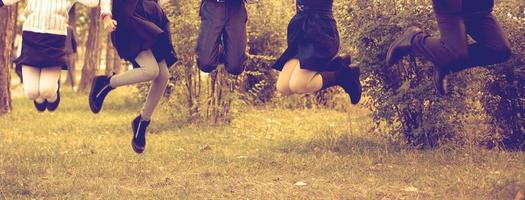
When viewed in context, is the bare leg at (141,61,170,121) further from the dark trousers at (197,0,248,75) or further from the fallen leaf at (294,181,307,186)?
the fallen leaf at (294,181,307,186)

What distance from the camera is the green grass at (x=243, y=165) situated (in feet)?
30.7

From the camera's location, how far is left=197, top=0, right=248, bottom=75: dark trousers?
8.21 m

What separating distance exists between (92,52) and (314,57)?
15.2 meters

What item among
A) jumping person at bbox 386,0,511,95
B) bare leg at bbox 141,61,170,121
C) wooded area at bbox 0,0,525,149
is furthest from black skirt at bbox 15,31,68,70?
wooded area at bbox 0,0,525,149

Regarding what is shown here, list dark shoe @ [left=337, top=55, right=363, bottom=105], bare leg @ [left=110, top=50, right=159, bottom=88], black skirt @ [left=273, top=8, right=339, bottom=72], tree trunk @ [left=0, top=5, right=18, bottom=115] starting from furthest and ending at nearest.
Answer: tree trunk @ [left=0, top=5, right=18, bottom=115] → dark shoe @ [left=337, top=55, right=363, bottom=105] → bare leg @ [left=110, top=50, right=159, bottom=88] → black skirt @ [left=273, top=8, right=339, bottom=72]

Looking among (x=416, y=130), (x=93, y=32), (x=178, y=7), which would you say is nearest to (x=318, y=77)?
(x=416, y=130)

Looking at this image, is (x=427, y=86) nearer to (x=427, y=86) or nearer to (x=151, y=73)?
(x=427, y=86)

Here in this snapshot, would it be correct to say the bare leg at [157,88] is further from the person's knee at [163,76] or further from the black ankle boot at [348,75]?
the black ankle boot at [348,75]

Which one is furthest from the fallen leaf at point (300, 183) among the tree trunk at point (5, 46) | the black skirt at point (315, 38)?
the tree trunk at point (5, 46)

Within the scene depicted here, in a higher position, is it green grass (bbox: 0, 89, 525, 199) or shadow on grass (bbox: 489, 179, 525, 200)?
shadow on grass (bbox: 489, 179, 525, 200)

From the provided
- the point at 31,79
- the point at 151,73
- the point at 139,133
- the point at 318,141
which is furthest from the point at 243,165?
the point at 31,79

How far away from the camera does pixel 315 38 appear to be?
8039 millimetres

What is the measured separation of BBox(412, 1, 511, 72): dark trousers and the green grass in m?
1.45

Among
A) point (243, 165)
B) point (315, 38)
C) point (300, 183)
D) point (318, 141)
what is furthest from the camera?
point (318, 141)
